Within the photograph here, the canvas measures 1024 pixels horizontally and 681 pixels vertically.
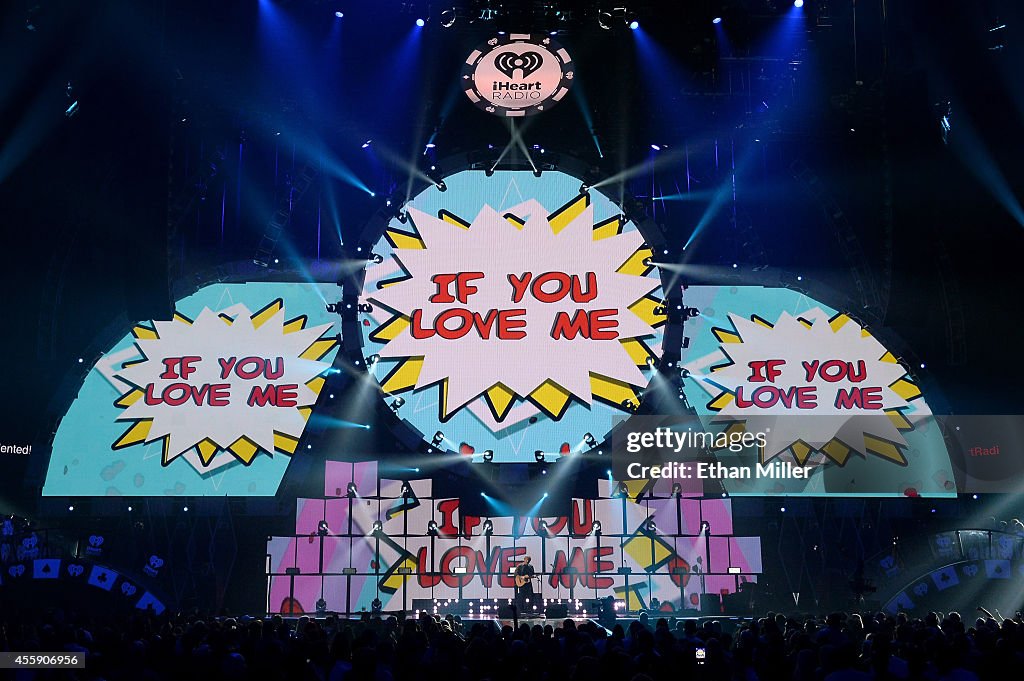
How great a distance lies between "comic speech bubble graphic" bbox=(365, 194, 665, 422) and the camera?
705 inches

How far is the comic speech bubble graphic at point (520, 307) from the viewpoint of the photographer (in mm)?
17906

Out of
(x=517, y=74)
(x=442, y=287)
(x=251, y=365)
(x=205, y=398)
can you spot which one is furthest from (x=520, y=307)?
(x=205, y=398)

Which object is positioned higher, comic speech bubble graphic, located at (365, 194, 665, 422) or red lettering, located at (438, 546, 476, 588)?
comic speech bubble graphic, located at (365, 194, 665, 422)

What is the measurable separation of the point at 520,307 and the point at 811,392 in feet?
18.8

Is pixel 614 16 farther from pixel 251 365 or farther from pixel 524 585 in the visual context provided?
pixel 524 585

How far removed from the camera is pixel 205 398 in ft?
60.2

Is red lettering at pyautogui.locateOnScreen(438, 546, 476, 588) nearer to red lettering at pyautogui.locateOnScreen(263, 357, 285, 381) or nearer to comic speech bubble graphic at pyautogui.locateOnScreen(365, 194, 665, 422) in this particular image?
comic speech bubble graphic at pyautogui.locateOnScreen(365, 194, 665, 422)

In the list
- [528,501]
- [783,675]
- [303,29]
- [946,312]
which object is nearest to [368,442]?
[528,501]

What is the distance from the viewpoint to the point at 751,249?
61.2 ft

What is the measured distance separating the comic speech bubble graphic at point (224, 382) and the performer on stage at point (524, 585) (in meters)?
4.97

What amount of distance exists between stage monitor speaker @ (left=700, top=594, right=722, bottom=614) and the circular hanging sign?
9.09 m

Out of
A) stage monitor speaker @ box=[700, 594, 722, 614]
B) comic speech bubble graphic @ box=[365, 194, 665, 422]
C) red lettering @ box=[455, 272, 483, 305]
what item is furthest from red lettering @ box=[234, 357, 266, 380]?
stage monitor speaker @ box=[700, 594, 722, 614]

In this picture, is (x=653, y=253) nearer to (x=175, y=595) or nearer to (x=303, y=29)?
(x=303, y=29)

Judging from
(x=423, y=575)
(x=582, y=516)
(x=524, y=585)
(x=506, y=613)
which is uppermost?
(x=582, y=516)
